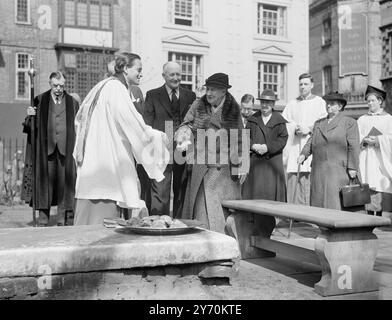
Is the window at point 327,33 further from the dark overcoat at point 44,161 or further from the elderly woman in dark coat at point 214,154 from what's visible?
the elderly woman in dark coat at point 214,154

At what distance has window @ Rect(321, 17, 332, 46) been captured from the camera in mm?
36469

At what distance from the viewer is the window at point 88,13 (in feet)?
85.6

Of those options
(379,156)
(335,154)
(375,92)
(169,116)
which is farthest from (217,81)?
(379,156)

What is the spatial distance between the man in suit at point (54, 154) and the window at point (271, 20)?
74.2 feet

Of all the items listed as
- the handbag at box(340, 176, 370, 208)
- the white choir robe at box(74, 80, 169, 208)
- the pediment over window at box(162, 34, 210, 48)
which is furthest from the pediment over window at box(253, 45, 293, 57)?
the white choir robe at box(74, 80, 169, 208)

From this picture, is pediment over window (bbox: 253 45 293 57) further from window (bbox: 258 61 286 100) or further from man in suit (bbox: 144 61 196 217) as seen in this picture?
man in suit (bbox: 144 61 196 217)

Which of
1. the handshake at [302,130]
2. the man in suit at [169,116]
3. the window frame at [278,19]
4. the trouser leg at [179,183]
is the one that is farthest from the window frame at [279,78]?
the trouser leg at [179,183]

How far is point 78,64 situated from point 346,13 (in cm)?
1884

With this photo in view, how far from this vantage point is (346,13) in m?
35.8

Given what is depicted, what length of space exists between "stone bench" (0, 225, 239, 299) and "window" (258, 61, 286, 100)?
2565 centimetres

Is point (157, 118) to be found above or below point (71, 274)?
above

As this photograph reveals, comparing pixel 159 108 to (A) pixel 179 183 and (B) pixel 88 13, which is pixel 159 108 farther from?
(B) pixel 88 13

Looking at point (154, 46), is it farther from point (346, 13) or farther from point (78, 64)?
point (346, 13)
